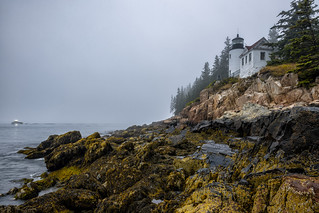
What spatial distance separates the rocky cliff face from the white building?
818 cm

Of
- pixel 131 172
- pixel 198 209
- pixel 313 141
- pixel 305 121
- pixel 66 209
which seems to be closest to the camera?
pixel 198 209

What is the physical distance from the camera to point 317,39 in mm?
20234

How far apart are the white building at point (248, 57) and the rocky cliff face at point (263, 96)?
8.18 meters

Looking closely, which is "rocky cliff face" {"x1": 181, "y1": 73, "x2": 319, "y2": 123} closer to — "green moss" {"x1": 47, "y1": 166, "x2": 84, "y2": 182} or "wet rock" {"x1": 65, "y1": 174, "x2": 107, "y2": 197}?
"wet rock" {"x1": 65, "y1": 174, "x2": 107, "y2": 197}

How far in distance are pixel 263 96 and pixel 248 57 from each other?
689 inches

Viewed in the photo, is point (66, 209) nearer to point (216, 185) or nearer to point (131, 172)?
point (131, 172)

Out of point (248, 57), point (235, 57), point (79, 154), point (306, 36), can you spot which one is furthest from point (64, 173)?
point (235, 57)

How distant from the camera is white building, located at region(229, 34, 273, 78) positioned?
31.9 metres

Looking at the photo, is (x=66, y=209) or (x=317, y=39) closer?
(x=66, y=209)

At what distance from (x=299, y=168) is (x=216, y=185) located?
2656 millimetres

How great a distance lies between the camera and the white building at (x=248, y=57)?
105 feet

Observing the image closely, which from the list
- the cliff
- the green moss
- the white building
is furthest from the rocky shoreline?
the white building

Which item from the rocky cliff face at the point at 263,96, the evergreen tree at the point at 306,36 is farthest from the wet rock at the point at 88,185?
the evergreen tree at the point at 306,36

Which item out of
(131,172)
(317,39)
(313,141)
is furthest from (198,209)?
(317,39)
